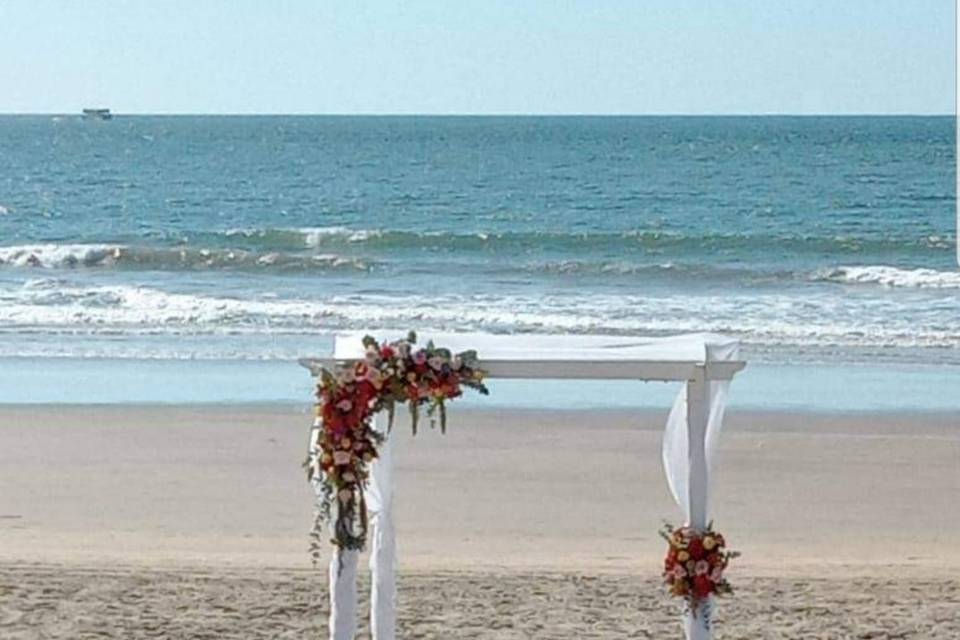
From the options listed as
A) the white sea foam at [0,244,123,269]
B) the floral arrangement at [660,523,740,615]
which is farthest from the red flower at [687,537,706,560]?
the white sea foam at [0,244,123,269]

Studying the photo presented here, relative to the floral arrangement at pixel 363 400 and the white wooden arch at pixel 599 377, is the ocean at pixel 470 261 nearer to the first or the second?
the white wooden arch at pixel 599 377

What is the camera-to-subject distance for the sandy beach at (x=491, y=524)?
7523mm

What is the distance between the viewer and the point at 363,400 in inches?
234

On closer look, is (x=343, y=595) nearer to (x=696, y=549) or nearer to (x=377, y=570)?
(x=377, y=570)

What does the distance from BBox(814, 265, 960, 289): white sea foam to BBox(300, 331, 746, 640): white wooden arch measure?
17.6 m

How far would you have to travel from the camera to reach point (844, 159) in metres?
64.9

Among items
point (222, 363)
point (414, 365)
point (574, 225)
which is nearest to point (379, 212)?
point (574, 225)

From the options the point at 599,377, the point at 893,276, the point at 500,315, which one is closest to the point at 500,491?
the point at 599,377

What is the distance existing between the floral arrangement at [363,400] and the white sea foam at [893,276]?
18.0m

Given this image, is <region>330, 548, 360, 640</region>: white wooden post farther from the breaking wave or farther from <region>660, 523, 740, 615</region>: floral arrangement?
the breaking wave

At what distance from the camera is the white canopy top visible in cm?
585

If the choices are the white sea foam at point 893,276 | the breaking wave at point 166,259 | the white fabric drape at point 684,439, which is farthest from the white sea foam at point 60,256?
the white fabric drape at point 684,439

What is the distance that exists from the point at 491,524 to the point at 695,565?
3565 mm

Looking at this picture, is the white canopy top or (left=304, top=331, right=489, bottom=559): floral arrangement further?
(left=304, top=331, right=489, bottom=559): floral arrangement
